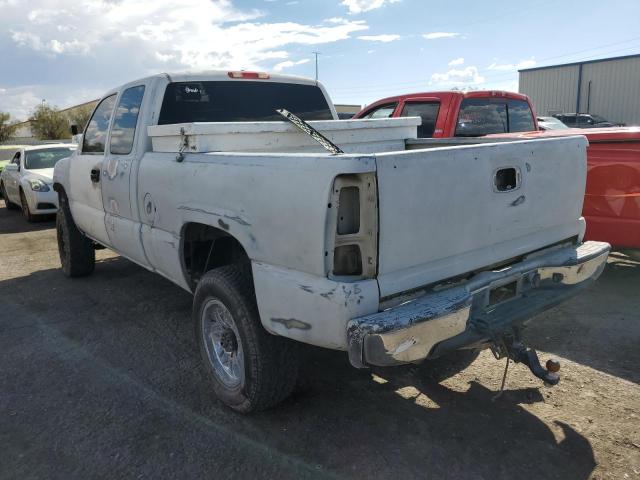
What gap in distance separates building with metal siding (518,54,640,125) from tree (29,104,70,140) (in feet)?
110

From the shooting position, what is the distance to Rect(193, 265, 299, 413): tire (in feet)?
9.47

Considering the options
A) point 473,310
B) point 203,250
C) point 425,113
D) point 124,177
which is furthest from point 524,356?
point 425,113

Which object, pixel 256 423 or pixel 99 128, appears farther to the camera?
→ pixel 99 128

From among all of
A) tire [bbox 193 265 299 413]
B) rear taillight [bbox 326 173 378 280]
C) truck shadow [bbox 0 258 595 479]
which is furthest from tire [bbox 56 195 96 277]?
rear taillight [bbox 326 173 378 280]

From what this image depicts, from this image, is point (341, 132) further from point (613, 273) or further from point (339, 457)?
point (613, 273)

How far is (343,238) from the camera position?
2393mm

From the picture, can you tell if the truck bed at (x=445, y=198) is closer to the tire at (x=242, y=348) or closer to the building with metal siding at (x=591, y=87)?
the tire at (x=242, y=348)

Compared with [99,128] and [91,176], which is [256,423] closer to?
[91,176]

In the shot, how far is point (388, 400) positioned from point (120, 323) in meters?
2.67

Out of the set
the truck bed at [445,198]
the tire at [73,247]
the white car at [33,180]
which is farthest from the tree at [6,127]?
the truck bed at [445,198]

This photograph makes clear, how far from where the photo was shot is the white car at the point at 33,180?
10.4 m

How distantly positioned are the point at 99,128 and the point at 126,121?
818mm

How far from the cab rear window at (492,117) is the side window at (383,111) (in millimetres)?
1047

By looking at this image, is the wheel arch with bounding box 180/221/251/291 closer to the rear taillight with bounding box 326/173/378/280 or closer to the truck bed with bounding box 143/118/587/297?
the truck bed with bounding box 143/118/587/297
